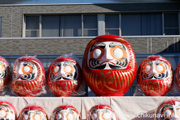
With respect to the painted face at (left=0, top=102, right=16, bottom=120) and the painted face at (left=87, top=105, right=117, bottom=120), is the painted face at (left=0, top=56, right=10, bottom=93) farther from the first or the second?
the painted face at (left=87, top=105, right=117, bottom=120)

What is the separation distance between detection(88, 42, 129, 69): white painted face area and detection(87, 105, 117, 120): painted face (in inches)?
30.2

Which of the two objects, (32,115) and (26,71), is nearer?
(32,115)

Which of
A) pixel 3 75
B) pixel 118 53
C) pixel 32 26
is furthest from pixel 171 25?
pixel 3 75

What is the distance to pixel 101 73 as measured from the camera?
4543mm

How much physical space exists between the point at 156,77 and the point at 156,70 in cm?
11

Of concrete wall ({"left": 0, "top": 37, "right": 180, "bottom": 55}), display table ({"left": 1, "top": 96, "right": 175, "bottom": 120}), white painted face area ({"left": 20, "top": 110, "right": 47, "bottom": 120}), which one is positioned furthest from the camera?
concrete wall ({"left": 0, "top": 37, "right": 180, "bottom": 55})

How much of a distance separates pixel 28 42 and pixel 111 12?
3.33 m

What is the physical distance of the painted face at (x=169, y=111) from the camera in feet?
12.9

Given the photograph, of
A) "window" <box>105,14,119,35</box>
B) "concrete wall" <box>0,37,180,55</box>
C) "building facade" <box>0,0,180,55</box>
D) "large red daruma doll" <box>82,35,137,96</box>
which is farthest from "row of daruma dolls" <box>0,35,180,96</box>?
"window" <box>105,14,119,35</box>

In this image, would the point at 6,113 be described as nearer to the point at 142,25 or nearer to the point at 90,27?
the point at 90,27

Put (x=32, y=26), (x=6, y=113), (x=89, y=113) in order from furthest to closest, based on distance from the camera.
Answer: (x=32, y=26), (x=6, y=113), (x=89, y=113)

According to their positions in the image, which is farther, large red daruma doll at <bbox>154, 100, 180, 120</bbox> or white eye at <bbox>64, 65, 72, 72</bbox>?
white eye at <bbox>64, 65, 72, 72</bbox>

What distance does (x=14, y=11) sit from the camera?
11727mm

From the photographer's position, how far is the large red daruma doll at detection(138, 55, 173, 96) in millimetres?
4602
